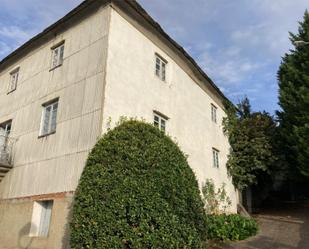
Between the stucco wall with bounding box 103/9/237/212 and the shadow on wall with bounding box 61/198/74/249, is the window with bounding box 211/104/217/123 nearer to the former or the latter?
the stucco wall with bounding box 103/9/237/212

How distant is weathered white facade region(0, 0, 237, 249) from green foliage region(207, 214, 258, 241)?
2614 mm

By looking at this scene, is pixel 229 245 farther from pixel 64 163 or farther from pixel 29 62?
pixel 29 62

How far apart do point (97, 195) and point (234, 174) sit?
14094 millimetres

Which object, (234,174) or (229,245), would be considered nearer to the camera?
(229,245)

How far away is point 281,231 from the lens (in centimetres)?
1738

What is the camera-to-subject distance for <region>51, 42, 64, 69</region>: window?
1566cm

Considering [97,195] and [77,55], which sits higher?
[77,55]

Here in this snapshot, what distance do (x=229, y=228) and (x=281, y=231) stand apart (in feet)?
11.0

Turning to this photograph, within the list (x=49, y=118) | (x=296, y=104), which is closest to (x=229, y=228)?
(x=296, y=104)

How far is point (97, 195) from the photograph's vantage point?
33.0 feet

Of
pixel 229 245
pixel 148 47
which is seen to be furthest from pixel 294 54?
pixel 229 245

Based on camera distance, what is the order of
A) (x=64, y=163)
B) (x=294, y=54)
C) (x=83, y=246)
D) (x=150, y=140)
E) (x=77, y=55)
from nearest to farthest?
1. (x=83, y=246)
2. (x=150, y=140)
3. (x=64, y=163)
4. (x=77, y=55)
5. (x=294, y=54)

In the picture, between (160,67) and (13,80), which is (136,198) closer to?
(160,67)

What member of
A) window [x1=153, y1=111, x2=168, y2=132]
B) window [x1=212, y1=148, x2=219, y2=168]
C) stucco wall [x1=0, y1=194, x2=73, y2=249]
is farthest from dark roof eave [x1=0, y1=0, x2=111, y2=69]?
window [x1=212, y1=148, x2=219, y2=168]
